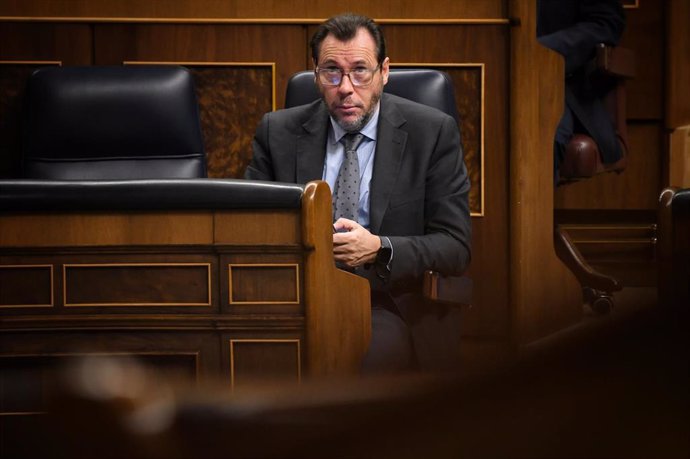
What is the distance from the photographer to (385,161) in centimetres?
119

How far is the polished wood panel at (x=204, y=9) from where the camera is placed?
5.82ft

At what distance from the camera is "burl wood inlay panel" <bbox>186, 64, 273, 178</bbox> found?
1.75m

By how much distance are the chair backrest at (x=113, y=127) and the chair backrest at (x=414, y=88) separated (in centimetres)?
19

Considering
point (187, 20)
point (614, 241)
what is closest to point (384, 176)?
point (187, 20)

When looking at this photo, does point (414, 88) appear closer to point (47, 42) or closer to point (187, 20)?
point (187, 20)

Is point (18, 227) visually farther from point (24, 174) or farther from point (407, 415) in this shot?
point (407, 415)

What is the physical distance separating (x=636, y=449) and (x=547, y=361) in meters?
0.03

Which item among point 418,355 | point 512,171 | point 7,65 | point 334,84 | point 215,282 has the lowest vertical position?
point 418,355

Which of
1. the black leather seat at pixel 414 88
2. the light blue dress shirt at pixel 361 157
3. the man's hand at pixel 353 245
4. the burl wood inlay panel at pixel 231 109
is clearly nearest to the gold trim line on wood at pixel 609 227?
the burl wood inlay panel at pixel 231 109

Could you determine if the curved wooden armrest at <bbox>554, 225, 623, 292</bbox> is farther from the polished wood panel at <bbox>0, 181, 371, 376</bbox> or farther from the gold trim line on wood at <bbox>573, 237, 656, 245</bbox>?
the polished wood panel at <bbox>0, 181, 371, 376</bbox>

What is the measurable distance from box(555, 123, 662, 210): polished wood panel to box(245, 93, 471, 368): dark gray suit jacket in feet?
5.14

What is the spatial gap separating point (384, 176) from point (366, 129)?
0.32 ft

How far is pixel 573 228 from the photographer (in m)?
2.50

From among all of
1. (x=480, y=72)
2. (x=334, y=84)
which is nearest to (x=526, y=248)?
(x=480, y=72)
